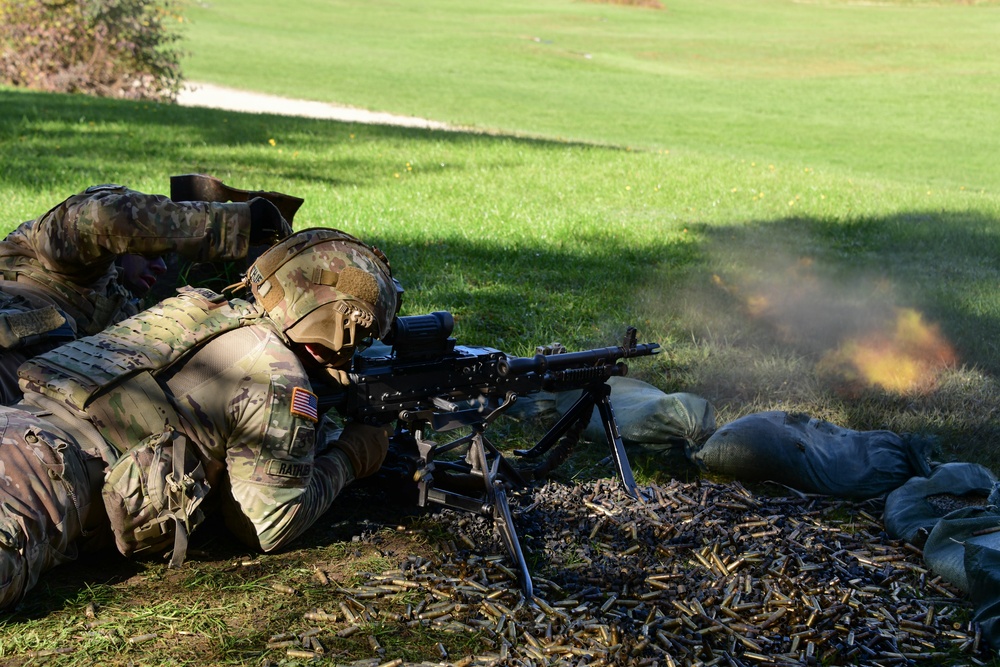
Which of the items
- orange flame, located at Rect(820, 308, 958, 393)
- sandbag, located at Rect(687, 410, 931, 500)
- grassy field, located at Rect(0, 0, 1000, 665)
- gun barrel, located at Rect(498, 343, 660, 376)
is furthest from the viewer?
orange flame, located at Rect(820, 308, 958, 393)

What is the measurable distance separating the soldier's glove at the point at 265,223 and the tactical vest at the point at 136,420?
Result: 662 mm

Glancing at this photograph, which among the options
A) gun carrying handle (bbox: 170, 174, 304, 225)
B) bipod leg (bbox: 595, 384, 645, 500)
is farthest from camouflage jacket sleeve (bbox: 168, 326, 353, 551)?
bipod leg (bbox: 595, 384, 645, 500)

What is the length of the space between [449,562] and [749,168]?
13.7m

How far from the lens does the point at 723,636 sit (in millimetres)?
3965

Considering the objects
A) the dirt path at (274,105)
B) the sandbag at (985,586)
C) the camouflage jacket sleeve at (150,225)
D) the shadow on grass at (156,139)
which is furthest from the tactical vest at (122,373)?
the dirt path at (274,105)

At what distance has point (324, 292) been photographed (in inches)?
162

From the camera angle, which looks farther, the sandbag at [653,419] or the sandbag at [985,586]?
the sandbag at [653,419]

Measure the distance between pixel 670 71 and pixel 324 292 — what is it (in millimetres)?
41839

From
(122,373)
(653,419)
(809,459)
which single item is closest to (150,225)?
(122,373)

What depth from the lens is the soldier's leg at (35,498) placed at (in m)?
3.54

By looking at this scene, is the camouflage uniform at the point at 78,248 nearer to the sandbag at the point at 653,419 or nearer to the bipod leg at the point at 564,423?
the bipod leg at the point at 564,423

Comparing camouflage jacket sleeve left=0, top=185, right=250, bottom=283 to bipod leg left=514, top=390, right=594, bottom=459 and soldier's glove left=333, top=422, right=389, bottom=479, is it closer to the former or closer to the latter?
soldier's glove left=333, top=422, right=389, bottom=479

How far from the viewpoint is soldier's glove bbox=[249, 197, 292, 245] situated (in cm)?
456

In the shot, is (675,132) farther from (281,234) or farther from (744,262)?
(281,234)
